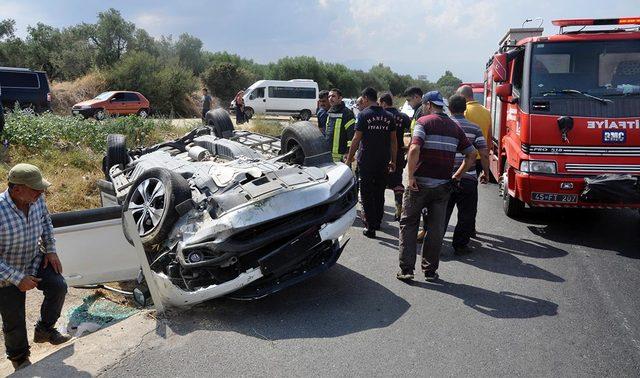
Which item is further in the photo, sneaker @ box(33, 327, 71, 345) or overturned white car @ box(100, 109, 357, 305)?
sneaker @ box(33, 327, 71, 345)

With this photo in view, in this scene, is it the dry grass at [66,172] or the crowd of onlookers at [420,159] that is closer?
the crowd of onlookers at [420,159]

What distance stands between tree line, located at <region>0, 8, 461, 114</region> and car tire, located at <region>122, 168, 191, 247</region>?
27176mm

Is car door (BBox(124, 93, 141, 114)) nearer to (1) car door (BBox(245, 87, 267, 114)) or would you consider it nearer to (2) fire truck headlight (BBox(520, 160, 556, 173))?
(1) car door (BBox(245, 87, 267, 114))

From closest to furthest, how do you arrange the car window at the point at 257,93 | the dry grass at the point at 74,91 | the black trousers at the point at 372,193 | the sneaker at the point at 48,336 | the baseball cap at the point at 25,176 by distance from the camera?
the baseball cap at the point at 25,176
the sneaker at the point at 48,336
the black trousers at the point at 372,193
the dry grass at the point at 74,91
the car window at the point at 257,93

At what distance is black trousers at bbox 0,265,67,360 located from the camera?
384cm

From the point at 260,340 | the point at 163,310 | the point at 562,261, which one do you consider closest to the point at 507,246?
the point at 562,261

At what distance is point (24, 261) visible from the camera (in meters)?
3.92

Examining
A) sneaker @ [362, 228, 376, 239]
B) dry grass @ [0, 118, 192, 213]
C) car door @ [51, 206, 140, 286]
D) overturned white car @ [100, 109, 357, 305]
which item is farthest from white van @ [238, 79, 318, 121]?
overturned white car @ [100, 109, 357, 305]

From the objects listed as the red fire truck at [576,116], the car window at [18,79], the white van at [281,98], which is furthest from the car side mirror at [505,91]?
the white van at [281,98]

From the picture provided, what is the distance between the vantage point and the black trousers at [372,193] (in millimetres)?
6246

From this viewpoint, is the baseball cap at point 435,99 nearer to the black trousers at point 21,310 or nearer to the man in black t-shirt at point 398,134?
the man in black t-shirt at point 398,134

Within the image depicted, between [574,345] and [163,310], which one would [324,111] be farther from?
[574,345]

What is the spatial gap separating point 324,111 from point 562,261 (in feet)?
13.2

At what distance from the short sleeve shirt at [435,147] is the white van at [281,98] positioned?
968 inches
